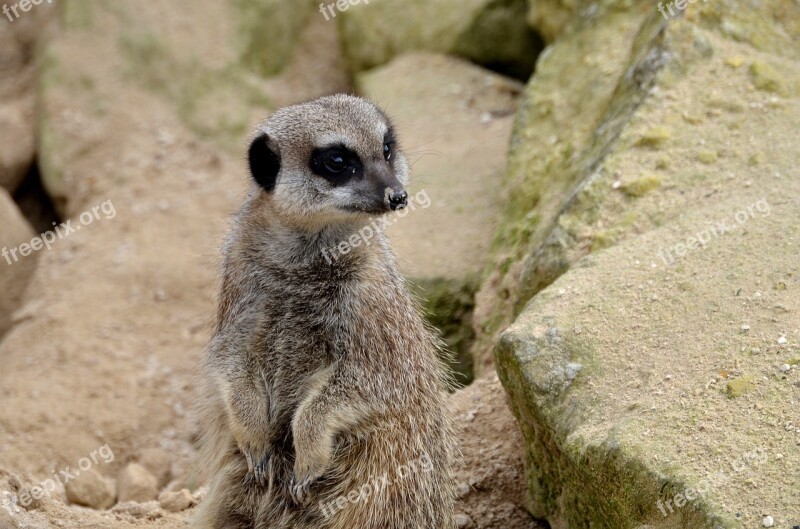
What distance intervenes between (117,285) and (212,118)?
183cm

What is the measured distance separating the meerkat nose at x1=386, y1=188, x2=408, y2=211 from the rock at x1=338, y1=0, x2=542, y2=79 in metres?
4.18

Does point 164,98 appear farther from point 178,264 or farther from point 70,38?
point 178,264

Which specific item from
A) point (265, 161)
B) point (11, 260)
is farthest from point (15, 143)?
point (265, 161)

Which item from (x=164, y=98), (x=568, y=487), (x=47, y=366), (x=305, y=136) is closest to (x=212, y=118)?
(x=164, y=98)

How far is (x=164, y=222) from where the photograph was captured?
7.50 meters

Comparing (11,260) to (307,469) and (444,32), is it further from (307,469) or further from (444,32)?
(307,469)

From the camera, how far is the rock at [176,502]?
4582 millimetres

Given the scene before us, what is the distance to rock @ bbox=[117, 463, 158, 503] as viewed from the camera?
520 centimetres

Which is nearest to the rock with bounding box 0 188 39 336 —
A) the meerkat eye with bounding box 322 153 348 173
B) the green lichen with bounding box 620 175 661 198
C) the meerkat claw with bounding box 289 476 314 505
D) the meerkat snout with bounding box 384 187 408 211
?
the meerkat claw with bounding box 289 476 314 505

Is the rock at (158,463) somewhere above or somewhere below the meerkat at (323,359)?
below

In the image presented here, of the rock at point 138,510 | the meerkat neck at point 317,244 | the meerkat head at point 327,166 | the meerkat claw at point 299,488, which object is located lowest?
the rock at point 138,510

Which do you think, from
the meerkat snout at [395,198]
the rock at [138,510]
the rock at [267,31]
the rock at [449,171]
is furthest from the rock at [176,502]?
the rock at [267,31]

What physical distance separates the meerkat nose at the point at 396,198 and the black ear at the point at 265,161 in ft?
1.79

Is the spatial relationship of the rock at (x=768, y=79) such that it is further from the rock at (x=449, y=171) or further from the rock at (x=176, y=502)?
the rock at (x=176, y=502)
